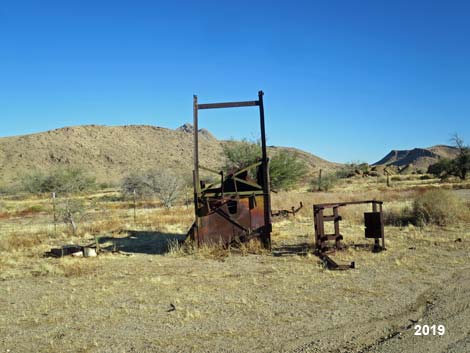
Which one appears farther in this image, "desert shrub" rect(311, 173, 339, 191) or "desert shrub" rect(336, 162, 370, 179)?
"desert shrub" rect(336, 162, 370, 179)

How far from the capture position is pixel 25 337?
18.5 ft

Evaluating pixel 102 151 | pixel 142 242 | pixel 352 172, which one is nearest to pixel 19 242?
pixel 142 242

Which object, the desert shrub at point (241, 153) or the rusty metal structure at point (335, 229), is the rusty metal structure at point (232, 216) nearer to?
the rusty metal structure at point (335, 229)

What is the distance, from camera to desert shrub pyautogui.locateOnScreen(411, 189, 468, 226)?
14.6 m

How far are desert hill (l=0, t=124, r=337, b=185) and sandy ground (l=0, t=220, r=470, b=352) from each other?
206ft

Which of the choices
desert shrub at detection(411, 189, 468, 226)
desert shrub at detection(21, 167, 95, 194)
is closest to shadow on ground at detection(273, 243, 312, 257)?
desert shrub at detection(411, 189, 468, 226)

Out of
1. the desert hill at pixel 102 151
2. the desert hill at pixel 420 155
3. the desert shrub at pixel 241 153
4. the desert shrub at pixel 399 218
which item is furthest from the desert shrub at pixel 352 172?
the desert hill at pixel 420 155

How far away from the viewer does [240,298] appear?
7020mm

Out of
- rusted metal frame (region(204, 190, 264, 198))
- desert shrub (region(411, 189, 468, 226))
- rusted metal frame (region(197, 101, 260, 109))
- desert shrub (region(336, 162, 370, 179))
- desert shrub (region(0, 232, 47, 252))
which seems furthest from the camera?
desert shrub (region(336, 162, 370, 179))

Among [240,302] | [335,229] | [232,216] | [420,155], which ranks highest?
[420,155]

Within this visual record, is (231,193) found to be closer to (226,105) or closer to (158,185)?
(226,105)

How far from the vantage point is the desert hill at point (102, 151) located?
80750mm

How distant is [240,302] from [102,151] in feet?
291

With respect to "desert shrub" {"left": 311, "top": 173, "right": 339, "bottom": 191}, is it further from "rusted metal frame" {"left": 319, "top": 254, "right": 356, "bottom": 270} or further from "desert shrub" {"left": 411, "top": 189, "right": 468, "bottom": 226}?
"rusted metal frame" {"left": 319, "top": 254, "right": 356, "bottom": 270}
